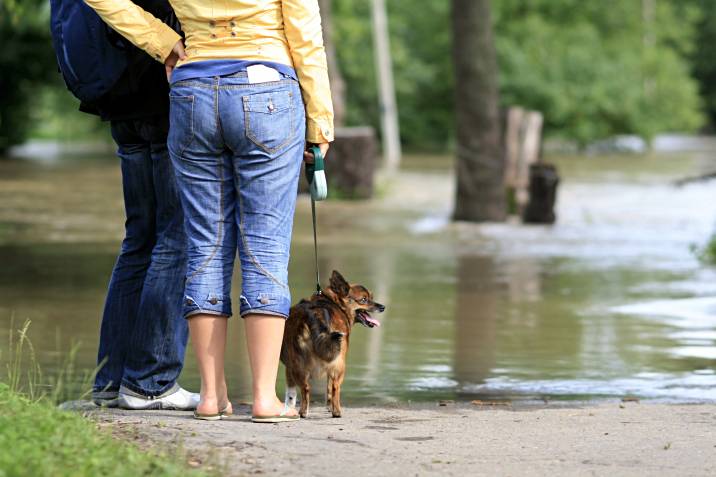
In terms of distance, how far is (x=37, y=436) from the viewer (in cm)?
455

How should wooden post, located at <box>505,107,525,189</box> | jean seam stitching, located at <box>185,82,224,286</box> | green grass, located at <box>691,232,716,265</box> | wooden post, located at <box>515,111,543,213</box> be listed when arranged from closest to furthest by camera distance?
jean seam stitching, located at <box>185,82,224,286</box> < green grass, located at <box>691,232,716,265</box> < wooden post, located at <box>515,111,543,213</box> < wooden post, located at <box>505,107,525,189</box>

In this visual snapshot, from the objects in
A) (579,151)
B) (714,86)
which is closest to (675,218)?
(579,151)

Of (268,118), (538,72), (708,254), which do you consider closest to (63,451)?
(268,118)

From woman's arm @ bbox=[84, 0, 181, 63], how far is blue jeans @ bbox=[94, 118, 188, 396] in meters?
0.50

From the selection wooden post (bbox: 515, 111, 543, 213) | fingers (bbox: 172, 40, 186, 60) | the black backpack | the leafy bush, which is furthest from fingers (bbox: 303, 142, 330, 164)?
the leafy bush

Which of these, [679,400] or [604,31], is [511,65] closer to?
[604,31]

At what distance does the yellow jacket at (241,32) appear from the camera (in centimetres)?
550

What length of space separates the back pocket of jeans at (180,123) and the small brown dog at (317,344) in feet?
2.90

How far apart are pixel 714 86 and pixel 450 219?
5636cm

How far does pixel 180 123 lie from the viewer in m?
5.53

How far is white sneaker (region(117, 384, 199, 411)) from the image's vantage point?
6.16 meters

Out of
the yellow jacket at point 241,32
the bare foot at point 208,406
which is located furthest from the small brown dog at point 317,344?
the yellow jacket at point 241,32

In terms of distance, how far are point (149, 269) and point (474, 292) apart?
5363mm

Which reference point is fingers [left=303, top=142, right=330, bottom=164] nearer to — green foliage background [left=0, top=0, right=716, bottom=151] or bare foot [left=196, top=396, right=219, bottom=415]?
bare foot [left=196, top=396, right=219, bottom=415]
